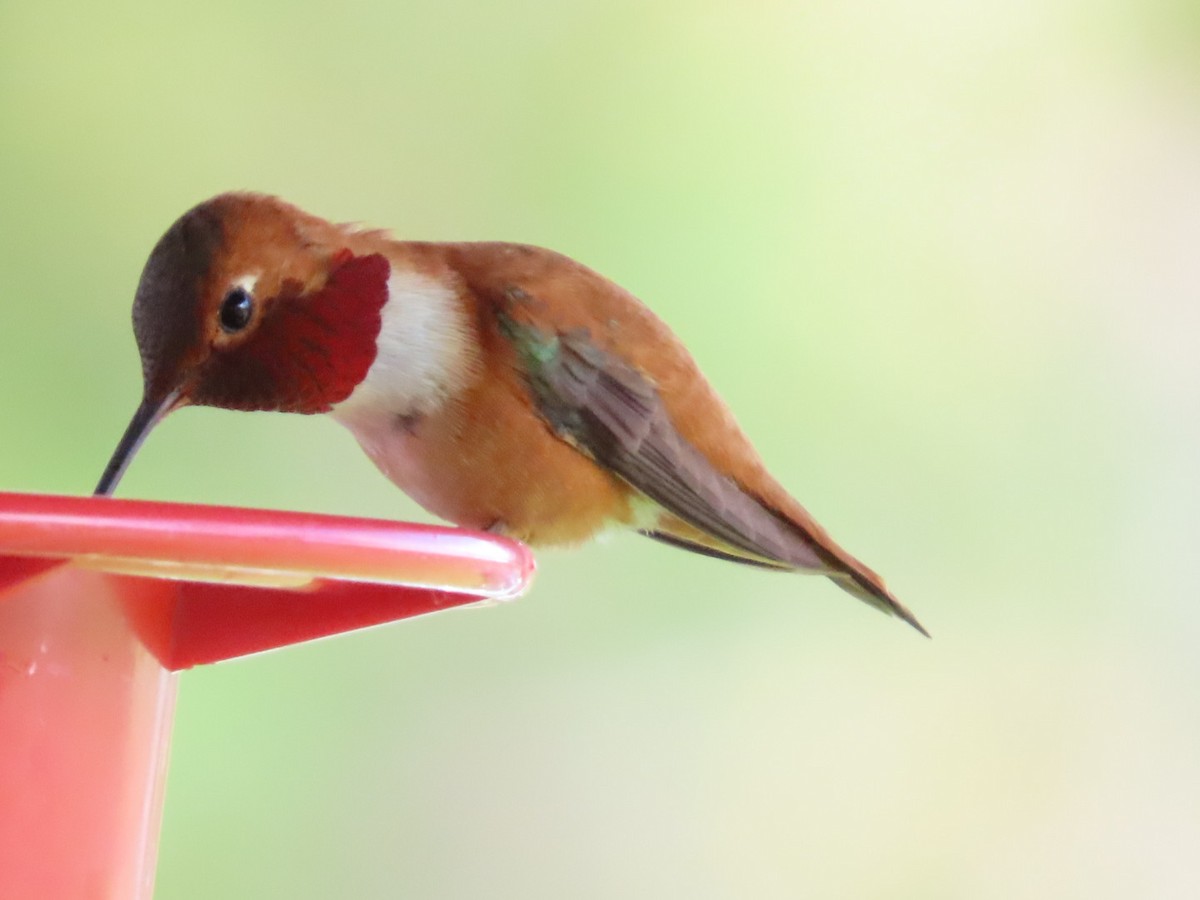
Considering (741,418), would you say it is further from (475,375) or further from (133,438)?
(133,438)

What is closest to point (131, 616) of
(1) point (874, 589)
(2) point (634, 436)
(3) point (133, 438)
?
(3) point (133, 438)

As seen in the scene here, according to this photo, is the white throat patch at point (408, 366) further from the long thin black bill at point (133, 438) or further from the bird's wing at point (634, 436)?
the long thin black bill at point (133, 438)

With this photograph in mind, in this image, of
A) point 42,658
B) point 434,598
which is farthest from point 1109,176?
point 42,658

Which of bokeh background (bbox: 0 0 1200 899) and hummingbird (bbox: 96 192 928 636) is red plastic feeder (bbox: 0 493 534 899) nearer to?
hummingbird (bbox: 96 192 928 636)

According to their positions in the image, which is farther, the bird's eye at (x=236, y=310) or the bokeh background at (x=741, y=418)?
the bokeh background at (x=741, y=418)

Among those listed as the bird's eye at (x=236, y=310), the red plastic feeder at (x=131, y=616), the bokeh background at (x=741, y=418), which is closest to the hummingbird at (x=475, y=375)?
the bird's eye at (x=236, y=310)

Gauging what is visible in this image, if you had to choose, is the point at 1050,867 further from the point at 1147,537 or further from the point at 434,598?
the point at 434,598
